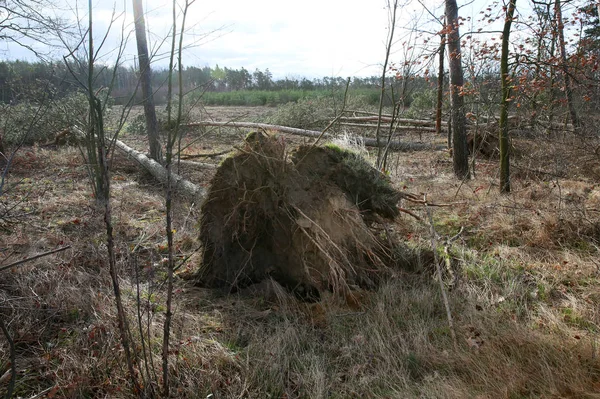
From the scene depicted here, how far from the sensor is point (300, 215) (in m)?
4.20

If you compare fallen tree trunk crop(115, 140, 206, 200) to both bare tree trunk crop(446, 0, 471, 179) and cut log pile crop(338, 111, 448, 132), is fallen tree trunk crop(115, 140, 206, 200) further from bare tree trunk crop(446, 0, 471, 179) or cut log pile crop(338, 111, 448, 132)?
cut log pile crop(338, 111, 448, 132)

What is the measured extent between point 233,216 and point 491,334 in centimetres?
256

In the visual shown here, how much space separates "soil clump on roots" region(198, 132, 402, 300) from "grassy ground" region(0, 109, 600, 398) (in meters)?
0.30

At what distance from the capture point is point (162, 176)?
827 cm

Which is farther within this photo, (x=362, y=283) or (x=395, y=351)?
(x=362, y=283)

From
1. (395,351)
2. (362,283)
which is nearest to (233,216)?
(362,283)

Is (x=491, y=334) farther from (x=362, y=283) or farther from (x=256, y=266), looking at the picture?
(x=256, y=266)

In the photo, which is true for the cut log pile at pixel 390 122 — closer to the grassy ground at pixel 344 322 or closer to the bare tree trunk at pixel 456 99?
the bare tree trunk at pixel 456 99

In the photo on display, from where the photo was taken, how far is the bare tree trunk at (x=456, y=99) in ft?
26.1

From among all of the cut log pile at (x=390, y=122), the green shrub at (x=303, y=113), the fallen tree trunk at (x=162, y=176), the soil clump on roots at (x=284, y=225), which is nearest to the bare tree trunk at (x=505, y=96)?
the soil clump on roots at (x=284, y=225)

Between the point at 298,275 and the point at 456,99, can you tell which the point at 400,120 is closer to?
the point at 456,99

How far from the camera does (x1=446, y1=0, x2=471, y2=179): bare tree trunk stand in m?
7.96

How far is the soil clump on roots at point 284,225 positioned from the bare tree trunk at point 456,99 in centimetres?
458

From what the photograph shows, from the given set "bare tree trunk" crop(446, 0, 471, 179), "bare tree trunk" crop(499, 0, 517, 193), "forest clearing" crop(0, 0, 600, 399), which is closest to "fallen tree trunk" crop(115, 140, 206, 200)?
"forest clearing" crop(0, 0, 600, 399)
